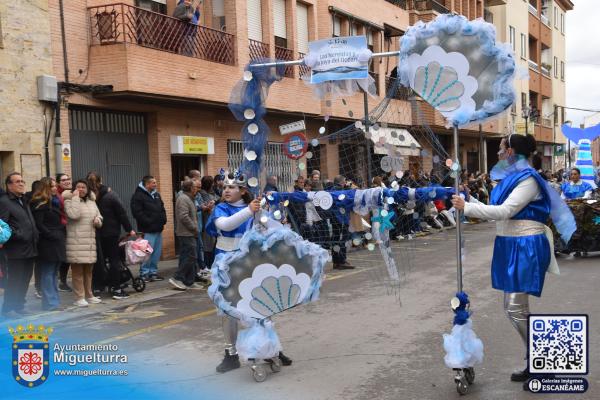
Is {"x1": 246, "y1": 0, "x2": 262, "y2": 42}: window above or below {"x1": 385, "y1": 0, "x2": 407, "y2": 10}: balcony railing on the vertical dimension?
below

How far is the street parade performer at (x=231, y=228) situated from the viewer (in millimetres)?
5953

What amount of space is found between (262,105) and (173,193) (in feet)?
31.7

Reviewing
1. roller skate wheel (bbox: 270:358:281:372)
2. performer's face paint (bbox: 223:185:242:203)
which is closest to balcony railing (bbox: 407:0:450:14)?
performer's face paint (bbox: 223:185:242:203)

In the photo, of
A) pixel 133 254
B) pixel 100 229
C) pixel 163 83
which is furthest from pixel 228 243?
pixel 163 83

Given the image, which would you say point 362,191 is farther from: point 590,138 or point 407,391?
point 590,138

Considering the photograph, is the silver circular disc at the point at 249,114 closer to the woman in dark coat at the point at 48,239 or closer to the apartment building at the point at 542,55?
the woman in dark coat at the point at 48,239

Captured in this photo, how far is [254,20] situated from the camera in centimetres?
1775

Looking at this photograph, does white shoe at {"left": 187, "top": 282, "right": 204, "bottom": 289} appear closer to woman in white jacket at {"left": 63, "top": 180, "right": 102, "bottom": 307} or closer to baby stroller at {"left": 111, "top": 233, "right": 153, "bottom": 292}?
baby stroller at {"left": 111, "top": 233, "right": 153, "bottom": 292}

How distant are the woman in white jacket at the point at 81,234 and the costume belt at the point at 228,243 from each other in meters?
3.93

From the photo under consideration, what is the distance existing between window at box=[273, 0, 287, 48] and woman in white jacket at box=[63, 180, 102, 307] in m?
10.5

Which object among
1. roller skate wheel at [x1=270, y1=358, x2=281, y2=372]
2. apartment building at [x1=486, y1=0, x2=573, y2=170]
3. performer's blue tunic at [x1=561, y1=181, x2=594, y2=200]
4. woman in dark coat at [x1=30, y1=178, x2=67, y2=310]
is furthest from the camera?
apartment building at [x1=486, y1=0, x2=573, y2=170]

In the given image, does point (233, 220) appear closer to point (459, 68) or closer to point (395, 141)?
point (395, 141)

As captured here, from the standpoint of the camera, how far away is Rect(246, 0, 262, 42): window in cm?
1756

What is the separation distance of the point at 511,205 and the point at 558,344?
108 cm
